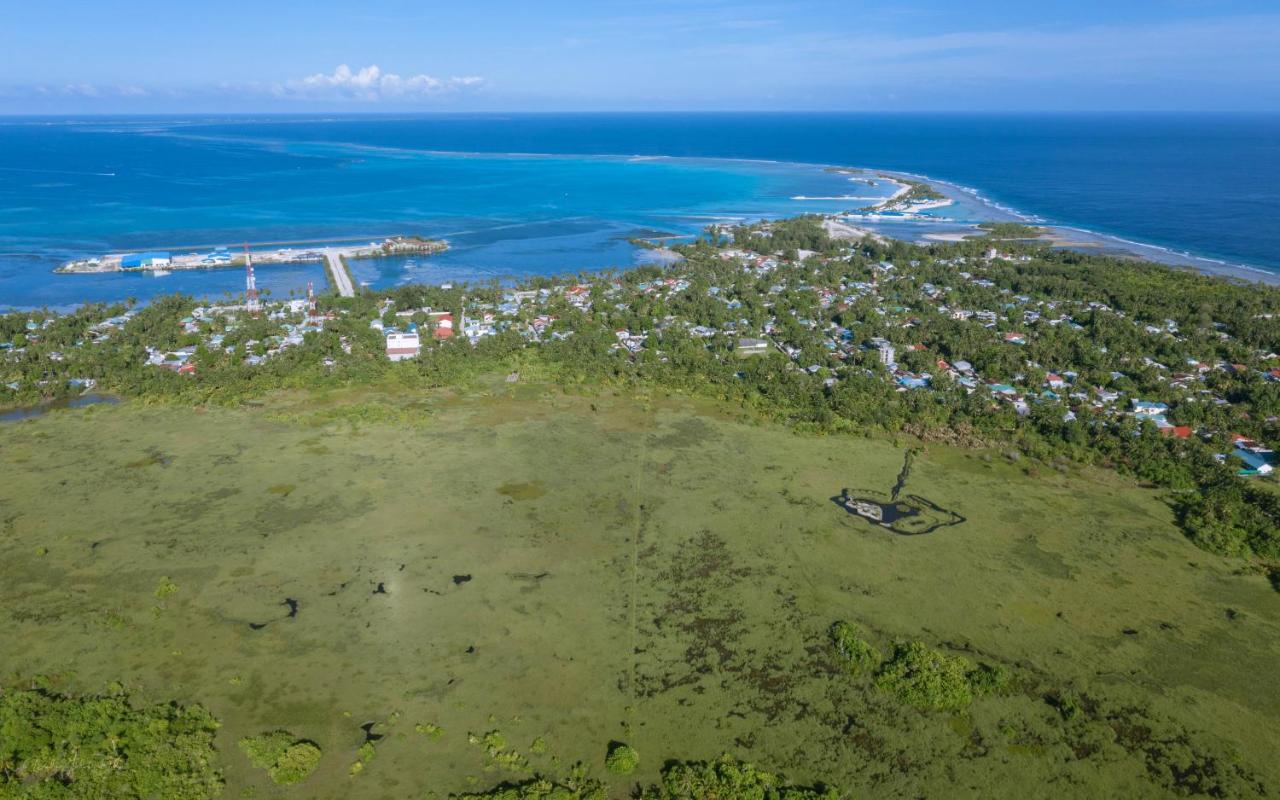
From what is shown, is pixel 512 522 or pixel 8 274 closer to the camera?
pixel 512 522

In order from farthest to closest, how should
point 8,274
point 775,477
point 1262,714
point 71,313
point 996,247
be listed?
point 996,247, point 8,274, point 71,313, point 775,477, point 1262,714

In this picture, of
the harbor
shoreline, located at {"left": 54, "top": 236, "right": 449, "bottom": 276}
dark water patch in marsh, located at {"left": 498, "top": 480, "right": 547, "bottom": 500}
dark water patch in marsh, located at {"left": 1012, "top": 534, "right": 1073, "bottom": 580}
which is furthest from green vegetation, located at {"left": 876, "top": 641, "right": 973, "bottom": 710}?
shoreline, located at {"left": 54, "top": 236, "right": 449, "bottom": 276}

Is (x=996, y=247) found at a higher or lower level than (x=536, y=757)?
higher

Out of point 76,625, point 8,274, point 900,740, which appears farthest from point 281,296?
point 900,740

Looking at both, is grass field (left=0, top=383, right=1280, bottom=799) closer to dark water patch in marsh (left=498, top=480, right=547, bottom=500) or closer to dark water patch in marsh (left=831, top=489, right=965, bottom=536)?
dark water patch in marsh (left=498, top=480, right=547, bottom=500)

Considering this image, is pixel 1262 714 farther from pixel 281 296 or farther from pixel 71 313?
pixel 71 313


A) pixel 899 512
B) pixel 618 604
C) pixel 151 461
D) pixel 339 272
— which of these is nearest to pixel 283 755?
pixel 618 604
